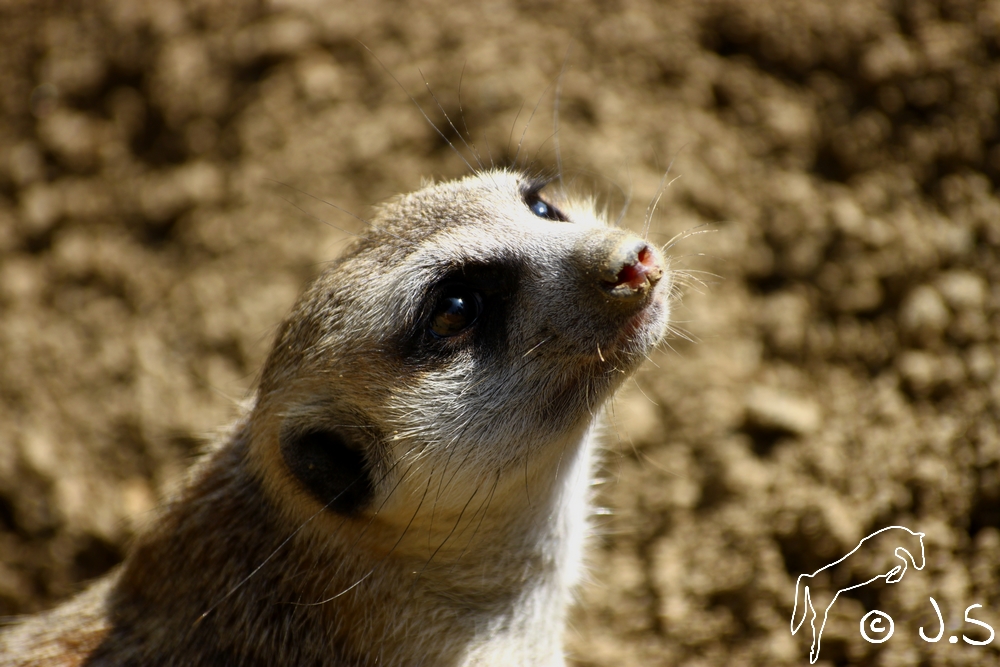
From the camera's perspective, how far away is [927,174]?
4207 millimetres

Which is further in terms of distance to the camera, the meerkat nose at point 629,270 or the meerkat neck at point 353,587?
the meerkat neck at point 353,587

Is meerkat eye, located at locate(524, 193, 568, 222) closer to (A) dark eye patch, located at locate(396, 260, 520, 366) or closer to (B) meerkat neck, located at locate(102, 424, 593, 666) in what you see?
(A) dark eye patch, located at locate(396, 260, 520, 366)

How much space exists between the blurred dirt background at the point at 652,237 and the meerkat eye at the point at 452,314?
145 centimetres

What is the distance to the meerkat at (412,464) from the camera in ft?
8.75

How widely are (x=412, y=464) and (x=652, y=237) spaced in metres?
2.47

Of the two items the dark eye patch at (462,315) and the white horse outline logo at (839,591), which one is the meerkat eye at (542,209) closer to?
the dark eye patch at (462,315)

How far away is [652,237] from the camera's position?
4.66 m

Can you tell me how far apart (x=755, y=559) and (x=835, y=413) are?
0.85m

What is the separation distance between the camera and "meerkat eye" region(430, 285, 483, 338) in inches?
106

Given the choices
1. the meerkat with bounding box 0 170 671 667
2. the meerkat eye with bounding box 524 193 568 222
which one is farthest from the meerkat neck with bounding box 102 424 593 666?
the meerkat eye with bounding box 524 193 568 222

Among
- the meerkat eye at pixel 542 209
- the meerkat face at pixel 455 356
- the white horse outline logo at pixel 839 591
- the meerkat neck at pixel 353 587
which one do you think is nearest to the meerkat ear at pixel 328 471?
the meerkat face at pixel 455 356

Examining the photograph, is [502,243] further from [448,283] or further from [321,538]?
[321,538]

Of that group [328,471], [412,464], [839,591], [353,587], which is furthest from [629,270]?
[839,591]

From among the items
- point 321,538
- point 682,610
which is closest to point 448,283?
point 321,538
